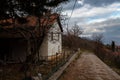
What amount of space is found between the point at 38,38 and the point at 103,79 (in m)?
6.09

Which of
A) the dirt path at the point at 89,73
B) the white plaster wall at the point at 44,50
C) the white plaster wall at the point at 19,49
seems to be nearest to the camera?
the dirt path at the point at 89,73

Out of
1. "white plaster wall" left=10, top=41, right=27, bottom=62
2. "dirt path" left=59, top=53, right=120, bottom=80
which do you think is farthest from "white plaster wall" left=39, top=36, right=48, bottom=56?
"dirt path" left=59, top=53, right=120, bottom=80

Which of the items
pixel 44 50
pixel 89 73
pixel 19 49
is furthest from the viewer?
pixel 44 50

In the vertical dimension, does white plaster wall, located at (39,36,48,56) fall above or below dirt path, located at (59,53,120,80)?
above

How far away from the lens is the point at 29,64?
66.3 feet

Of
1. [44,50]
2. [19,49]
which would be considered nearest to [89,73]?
[44,50]

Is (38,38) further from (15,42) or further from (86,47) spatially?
(86,47)

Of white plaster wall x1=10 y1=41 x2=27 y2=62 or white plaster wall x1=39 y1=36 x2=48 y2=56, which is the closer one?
white plaster wall x1=10 y1=41 x2=27 y2=62

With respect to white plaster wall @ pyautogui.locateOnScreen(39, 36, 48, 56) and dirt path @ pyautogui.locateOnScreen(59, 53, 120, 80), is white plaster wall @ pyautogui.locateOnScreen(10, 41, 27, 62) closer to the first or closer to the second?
white plaster wall @ pyautogui.locateOnScreen(39, 36, 48, 56)

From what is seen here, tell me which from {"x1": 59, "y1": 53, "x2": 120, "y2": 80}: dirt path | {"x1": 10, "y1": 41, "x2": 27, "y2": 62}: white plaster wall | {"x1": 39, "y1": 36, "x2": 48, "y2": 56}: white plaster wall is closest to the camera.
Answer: {"x1": 59, "y1": 53, "x2": 120, "y2": 80}: dirt path

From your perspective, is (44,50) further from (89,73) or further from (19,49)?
(89,73)

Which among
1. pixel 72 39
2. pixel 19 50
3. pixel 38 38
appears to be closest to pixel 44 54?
pixel 19 50

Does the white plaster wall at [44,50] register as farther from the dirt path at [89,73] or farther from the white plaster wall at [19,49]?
the dirt path at [89,73]

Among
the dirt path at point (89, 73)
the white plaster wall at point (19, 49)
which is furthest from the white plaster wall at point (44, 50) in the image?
the dirt path at point (89, 73)
